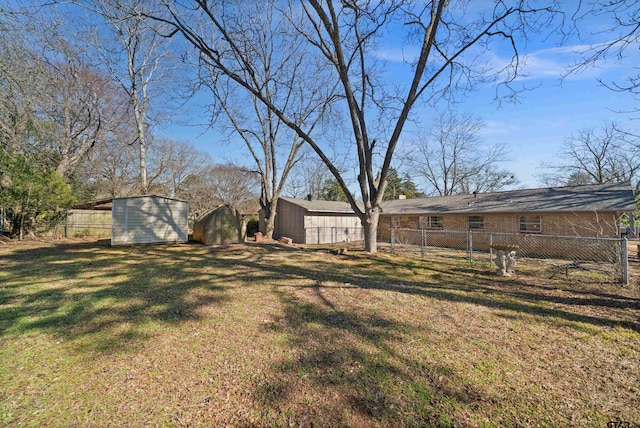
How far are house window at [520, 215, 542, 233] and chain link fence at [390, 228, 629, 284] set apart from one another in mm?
506

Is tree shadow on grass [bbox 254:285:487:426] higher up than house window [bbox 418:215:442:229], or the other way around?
house window [bbox 418:215:442:229]

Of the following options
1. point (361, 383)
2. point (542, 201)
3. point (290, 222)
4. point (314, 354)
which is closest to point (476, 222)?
point (542, 201)

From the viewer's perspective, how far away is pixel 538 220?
1277 cm

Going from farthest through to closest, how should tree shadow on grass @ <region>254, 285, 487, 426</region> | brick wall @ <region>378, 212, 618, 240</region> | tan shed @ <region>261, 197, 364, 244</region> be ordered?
tan shed @ <region>261, 197, 364, 244</region> → brick wall @ <region>378, 212, 618, 240</region> → tree shadow on grass @ <region>254, 285, 487, 426</region>

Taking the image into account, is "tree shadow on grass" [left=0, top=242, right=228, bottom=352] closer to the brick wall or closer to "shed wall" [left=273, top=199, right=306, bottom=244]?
"shed wall" [left=273, top=199, right=306, bottom=244]

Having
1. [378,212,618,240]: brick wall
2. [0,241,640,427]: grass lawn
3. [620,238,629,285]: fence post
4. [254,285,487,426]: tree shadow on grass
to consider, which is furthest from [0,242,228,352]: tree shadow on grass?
[378,212,618,240]: brick wall

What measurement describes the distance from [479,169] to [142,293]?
96.4 ft

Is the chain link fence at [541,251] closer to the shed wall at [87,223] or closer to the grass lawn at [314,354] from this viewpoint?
the grass lawn at [314,354]

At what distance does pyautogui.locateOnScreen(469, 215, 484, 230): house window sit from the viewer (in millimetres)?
14602

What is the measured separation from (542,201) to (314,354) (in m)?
15.6

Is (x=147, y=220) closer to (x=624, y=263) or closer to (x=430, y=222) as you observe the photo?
(x=430, y=222)

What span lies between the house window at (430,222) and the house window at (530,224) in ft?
13.5

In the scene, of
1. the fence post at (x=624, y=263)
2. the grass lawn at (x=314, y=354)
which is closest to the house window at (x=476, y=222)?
the fence post at (x=624, y=263)

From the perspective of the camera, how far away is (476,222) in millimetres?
14781
